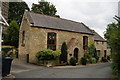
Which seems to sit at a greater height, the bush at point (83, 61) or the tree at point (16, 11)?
the tree at point (16, 11)

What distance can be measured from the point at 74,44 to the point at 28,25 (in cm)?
717

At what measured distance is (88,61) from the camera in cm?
2447

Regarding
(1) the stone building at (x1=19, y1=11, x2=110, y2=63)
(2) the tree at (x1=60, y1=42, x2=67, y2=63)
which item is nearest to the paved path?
(1) the stone building at (x1=19, y1=11, x2=110, y2=63)

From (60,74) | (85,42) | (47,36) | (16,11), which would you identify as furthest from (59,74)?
(16,11)

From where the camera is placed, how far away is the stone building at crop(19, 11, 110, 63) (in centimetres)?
1923

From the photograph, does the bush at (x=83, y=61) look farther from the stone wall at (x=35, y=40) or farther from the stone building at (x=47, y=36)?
the stone wall at (x=35, y=40)

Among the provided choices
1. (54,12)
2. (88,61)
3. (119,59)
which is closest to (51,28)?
(88,61)

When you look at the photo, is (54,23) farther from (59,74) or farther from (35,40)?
(59,74)

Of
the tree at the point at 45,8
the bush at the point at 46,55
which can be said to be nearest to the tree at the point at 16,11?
the tree at the point at 45,8

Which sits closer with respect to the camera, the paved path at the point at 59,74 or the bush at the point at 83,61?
the paved path at the point at 59,74

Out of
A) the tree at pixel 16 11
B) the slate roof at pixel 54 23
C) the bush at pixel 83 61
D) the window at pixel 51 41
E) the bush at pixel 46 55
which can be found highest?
the tree at pixel 16 11

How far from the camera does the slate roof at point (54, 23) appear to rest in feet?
66.3

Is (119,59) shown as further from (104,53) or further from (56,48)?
(104,53)

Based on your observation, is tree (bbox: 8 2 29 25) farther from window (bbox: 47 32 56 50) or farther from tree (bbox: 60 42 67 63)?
A: tree (bbox: 60 42 67 63)
